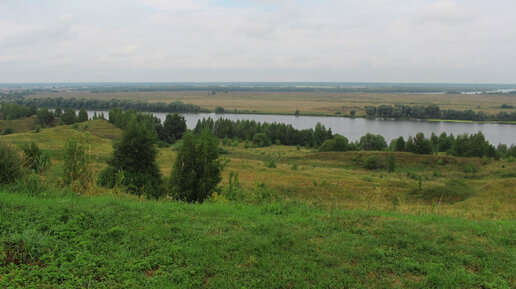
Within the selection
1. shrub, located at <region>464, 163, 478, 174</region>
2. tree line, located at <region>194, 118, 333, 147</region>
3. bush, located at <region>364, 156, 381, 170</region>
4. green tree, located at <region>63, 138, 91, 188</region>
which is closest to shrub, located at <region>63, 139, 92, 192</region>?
green tree, located at <region>63, 138, 91, 188</region>

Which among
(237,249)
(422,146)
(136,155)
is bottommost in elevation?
(422,146)

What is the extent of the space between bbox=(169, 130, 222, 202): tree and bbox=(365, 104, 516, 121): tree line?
11114 cm

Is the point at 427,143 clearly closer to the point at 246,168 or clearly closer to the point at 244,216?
the point at 246,168

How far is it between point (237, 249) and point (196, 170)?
1029 cm

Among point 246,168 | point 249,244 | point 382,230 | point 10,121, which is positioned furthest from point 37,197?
point 10,121

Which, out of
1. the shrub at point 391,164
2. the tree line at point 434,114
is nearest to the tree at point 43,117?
the shrub at point 391,164

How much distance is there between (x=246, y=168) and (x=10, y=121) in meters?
68.3

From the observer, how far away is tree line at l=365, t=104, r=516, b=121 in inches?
4200

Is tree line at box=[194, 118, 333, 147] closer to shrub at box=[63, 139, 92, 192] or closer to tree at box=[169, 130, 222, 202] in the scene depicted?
tree at box=[169, 130, 222, 202]

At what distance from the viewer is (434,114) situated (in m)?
111

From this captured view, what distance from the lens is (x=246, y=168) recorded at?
35.2 metres

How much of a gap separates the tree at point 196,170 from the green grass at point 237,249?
24.2ft

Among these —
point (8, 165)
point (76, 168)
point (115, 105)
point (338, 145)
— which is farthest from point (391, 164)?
point (115, 105)

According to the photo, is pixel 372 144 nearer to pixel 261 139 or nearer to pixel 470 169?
pixel 470 169
